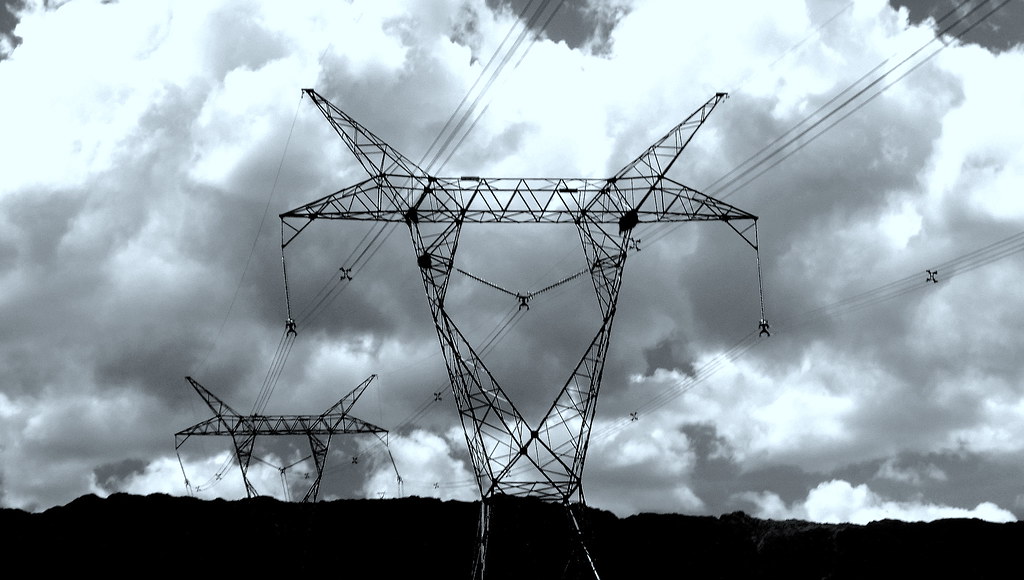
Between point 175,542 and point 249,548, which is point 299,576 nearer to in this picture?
point 249,548

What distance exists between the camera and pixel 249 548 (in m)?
65.1

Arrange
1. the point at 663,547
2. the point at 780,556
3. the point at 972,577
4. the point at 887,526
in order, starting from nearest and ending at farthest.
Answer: the point at 972,577, the point at 887,526, the point at 780,556, the point at 663,547

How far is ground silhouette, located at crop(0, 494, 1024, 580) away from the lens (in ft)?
198

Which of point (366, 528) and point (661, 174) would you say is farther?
point (366, 528)

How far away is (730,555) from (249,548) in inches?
1247

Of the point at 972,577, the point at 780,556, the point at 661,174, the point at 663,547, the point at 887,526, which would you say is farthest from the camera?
the point at 663,547

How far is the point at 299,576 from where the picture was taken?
64.3m

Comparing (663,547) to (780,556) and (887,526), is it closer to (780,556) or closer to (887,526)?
(780,556)

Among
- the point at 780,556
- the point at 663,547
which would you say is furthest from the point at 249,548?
the point at 780,556

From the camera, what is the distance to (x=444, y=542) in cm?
7169

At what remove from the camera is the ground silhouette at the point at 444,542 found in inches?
2375

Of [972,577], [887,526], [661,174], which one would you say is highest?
[661,174]

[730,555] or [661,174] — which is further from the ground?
[661,174]

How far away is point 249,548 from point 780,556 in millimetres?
33687
